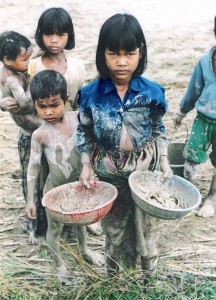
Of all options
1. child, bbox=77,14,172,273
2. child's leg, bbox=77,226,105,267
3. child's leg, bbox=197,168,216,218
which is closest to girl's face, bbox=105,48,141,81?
child, bbox=77,14,172,273

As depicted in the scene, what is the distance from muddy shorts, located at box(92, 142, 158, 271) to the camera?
119 inches

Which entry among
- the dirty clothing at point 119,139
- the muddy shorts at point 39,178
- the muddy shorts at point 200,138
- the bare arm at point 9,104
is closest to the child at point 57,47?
the bare arm at point 9,104

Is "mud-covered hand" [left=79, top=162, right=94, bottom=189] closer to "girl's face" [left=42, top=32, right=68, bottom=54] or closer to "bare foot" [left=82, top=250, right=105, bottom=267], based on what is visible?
"bare foot" [left=82, top=250, right=105, bottom=267]

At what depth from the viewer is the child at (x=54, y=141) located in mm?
3170

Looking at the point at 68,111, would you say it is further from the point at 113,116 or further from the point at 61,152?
the point at 113,116

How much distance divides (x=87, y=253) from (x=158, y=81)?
369cm

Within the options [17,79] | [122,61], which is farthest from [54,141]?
[122,61]

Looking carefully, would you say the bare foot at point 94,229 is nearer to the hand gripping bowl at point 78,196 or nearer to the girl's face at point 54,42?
the hand gripping bowl at point 78,196

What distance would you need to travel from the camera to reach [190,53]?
7.87 m

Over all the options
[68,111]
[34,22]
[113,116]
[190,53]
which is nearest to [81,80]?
[68,111]

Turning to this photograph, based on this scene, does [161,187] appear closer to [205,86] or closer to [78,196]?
[78,196]

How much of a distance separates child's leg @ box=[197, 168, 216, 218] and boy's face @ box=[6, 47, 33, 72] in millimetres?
1847

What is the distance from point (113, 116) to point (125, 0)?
26.0 ft

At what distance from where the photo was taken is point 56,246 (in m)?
3.52
